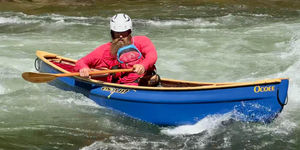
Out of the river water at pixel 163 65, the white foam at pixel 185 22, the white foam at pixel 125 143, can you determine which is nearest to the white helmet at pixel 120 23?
the river water at pixel 163 65

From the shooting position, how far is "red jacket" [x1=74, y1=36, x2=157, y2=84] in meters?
5.95

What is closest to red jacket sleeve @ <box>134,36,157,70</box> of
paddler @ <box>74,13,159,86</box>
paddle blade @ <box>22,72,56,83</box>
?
paddler @ <box>74,13,159,86</box>

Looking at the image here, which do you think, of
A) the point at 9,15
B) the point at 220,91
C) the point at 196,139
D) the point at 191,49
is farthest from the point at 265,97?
the point at 9,15

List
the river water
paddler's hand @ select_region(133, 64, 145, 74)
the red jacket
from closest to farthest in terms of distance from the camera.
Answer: the river water → paddler's hand @ select_region(133, 64, 145, 74) → the red jacket

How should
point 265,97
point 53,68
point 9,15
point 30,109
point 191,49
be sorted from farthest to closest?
point 9,15
point 191,49
point 53,68
point 30,109
point 265,97

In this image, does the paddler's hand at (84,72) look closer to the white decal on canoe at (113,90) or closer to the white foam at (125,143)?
the white decal on canoe at (113,90)

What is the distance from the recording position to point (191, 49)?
402 inches

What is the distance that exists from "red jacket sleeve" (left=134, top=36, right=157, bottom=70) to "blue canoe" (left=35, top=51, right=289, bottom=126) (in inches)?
12.7

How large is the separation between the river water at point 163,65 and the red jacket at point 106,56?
58cm

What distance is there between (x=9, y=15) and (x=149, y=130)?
9529mm

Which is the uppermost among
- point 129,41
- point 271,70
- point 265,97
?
point 129,41

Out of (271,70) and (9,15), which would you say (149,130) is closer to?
(271,70)

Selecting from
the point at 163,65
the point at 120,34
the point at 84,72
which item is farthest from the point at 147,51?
the point at 163,65

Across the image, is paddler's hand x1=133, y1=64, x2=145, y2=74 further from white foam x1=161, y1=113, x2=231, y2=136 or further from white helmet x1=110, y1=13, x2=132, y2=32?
white foam x1=161, y1=113, x2=231, y2=136
